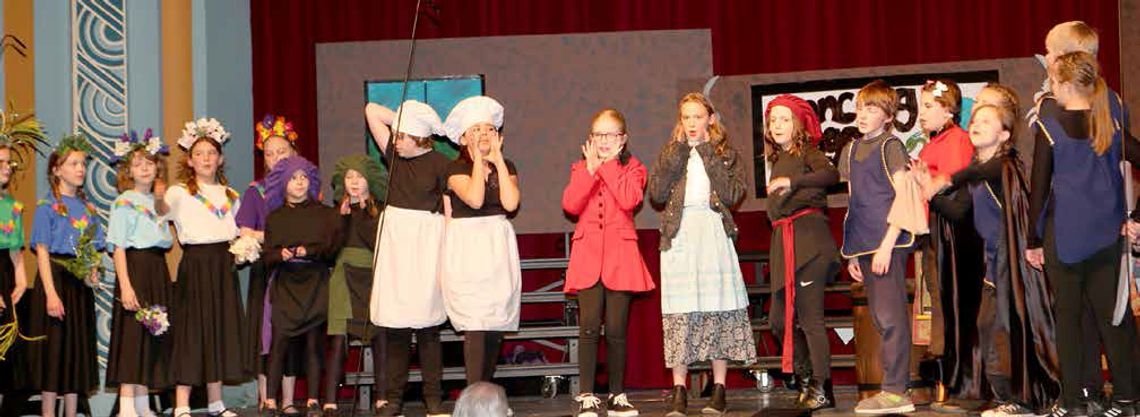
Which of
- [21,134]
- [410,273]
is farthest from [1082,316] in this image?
[21,134]

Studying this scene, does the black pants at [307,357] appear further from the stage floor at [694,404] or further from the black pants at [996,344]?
the black pants at [996,344]

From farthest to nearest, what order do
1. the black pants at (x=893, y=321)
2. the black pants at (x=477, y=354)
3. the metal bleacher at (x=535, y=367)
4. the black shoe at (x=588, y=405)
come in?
the metal bleacher at (x=535, y=367)
the black pants at (x=477, y=354)
the black shoe at (x=588, y=405)
the black pants at (x=893, y=321)

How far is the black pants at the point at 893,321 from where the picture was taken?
5.54 meters

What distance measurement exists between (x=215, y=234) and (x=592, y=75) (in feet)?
9.17

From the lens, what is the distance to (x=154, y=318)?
624 cm

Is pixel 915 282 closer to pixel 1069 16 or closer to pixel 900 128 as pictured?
pixel 900 128

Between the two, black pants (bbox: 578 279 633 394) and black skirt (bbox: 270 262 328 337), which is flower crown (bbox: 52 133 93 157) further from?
black pants (bbox: 578 279 633 394)

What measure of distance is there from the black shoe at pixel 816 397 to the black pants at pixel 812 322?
0.03m

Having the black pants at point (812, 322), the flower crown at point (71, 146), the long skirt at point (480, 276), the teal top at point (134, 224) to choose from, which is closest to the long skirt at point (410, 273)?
the long skirt at point (480, 276)

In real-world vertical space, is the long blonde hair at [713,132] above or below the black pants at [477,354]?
above

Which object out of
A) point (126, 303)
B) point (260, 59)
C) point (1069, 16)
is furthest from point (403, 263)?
point (1069, 16)

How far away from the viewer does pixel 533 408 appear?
646cm

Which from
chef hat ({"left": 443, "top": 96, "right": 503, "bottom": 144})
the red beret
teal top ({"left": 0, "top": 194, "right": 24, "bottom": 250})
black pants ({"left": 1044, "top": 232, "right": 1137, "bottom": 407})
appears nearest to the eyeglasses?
chef hat ({"left": 443, "top": 96, "right": 503, "bottom": 144})

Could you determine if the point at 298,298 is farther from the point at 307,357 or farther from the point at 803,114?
the point at 803,114
